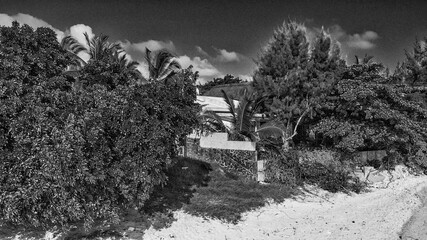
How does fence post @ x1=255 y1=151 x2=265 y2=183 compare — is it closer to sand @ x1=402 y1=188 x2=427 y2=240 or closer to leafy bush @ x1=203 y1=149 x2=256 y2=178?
leafy bush @ x1=203 y1=149 x2=256 y2=178

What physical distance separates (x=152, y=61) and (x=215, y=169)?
28.7 ft

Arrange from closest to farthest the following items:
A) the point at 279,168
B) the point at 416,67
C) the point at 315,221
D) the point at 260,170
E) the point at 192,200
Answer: the point at 315,221 < the point at 192,200 < the point at 260,170 < the point at 279,168 < the point at 416,67

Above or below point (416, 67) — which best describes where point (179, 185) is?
below

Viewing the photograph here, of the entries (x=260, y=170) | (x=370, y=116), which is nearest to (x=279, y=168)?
(x=260, y=170)

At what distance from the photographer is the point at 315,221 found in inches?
378

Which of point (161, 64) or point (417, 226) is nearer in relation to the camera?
point (417, 226)

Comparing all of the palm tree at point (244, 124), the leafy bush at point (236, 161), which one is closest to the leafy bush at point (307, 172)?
the leafy bush at point (236, 161)

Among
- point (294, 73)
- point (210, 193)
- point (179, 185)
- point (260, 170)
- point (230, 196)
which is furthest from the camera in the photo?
point (294, 73)

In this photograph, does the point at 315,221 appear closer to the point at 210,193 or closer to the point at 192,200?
the point at 210,193

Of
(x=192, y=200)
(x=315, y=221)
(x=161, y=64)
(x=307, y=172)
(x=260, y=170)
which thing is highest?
(x=161, y=64)

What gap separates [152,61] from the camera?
18.5 meters

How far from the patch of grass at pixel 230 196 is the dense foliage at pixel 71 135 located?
7.43 ft

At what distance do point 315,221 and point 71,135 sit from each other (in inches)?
292

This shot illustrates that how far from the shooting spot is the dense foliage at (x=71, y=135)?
5965 mm
